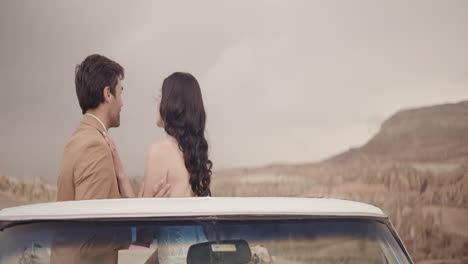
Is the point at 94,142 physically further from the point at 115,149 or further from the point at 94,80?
the point at 94,80

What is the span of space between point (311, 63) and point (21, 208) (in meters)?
6.03

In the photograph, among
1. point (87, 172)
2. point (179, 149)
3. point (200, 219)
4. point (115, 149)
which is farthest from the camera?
point (179, 149)

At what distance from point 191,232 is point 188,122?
134 cm

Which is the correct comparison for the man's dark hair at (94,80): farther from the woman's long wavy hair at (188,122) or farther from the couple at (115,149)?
the woman's long wavy hair at (188,122)

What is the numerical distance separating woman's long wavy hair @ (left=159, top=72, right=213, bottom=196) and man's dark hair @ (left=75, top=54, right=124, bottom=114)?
0.25 meters

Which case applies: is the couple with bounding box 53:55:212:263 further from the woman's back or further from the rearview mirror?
the rearview mirror

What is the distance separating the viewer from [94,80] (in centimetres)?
345

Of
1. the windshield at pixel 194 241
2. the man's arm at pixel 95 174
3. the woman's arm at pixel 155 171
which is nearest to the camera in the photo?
the windshield at pixel 194 241

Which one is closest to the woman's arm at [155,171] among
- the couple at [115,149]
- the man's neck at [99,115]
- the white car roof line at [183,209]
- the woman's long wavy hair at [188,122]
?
the couple at [115,149]

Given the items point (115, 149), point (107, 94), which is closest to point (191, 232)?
point (115, 149)

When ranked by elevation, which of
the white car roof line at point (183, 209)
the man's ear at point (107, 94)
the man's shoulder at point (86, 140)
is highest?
the man's ear at point (107, 94)

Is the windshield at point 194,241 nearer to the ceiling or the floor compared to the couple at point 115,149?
nearer to the floor

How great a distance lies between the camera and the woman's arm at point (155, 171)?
11.2ft

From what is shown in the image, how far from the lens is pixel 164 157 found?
11.4 ft
